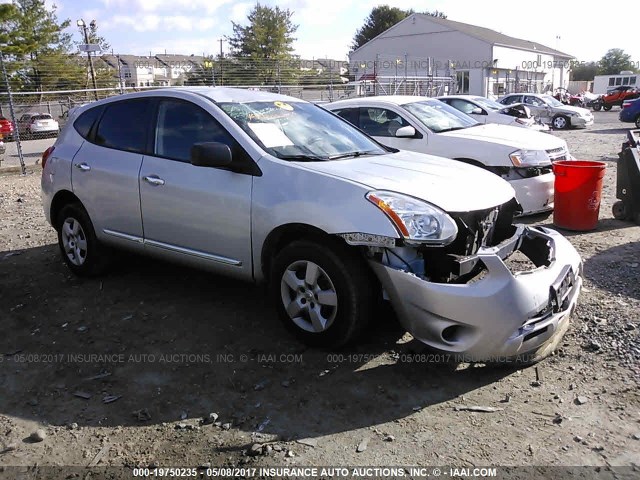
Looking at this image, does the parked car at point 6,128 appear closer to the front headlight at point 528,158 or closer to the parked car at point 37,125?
the parked car at point 37,125

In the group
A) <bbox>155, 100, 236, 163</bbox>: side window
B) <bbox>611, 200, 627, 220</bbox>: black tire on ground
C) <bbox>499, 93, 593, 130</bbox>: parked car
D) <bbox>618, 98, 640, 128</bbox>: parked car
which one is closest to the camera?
<bbox>155, 100, 236, 163</bbox>: side window

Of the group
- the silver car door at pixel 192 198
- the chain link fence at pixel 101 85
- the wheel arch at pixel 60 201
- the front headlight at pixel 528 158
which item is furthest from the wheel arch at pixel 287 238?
the chain link fence at pixel 101 85

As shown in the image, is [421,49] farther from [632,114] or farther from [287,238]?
[287,238]

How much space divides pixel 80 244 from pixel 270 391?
2851 mm

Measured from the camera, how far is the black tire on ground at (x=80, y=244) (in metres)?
5.14

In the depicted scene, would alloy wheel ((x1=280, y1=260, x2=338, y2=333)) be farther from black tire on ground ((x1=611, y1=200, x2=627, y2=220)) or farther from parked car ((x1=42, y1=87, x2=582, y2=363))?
black tire on ground ((x1=611, y1=200, x2=627, y2=220))

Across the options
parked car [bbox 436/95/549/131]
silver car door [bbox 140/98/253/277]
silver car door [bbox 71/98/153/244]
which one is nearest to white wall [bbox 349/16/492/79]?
parked car [bbox 436/95/549/131]

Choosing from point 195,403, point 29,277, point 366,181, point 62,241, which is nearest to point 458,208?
point 366,181

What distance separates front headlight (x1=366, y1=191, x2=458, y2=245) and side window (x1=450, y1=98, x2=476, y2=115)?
496 inches

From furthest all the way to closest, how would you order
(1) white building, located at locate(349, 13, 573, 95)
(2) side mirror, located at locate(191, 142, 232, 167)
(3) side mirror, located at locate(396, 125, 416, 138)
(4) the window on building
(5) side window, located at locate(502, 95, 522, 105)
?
(1) white building, located at locate(349, 13, 573, 95)
(4) the window on building
(5) side window, located at locate(502, 95, 522, 105)
(3) side mirror, located at locate(396, 125, 416, 138)
(2) side mirror, located at locate(191, 142, 232, 167)

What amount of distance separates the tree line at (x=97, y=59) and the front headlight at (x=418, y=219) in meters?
21.2

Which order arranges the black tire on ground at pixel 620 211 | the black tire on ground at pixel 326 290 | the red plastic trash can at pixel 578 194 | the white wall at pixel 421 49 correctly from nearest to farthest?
the black tire on ground at pixel 326 290
the red plastic trash can at pixel 578 194
the black tire on ground at pixel 620 211
the white wall at pixel 421 49

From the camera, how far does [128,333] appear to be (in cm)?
424

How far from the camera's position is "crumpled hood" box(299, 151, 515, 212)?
3465 mm
